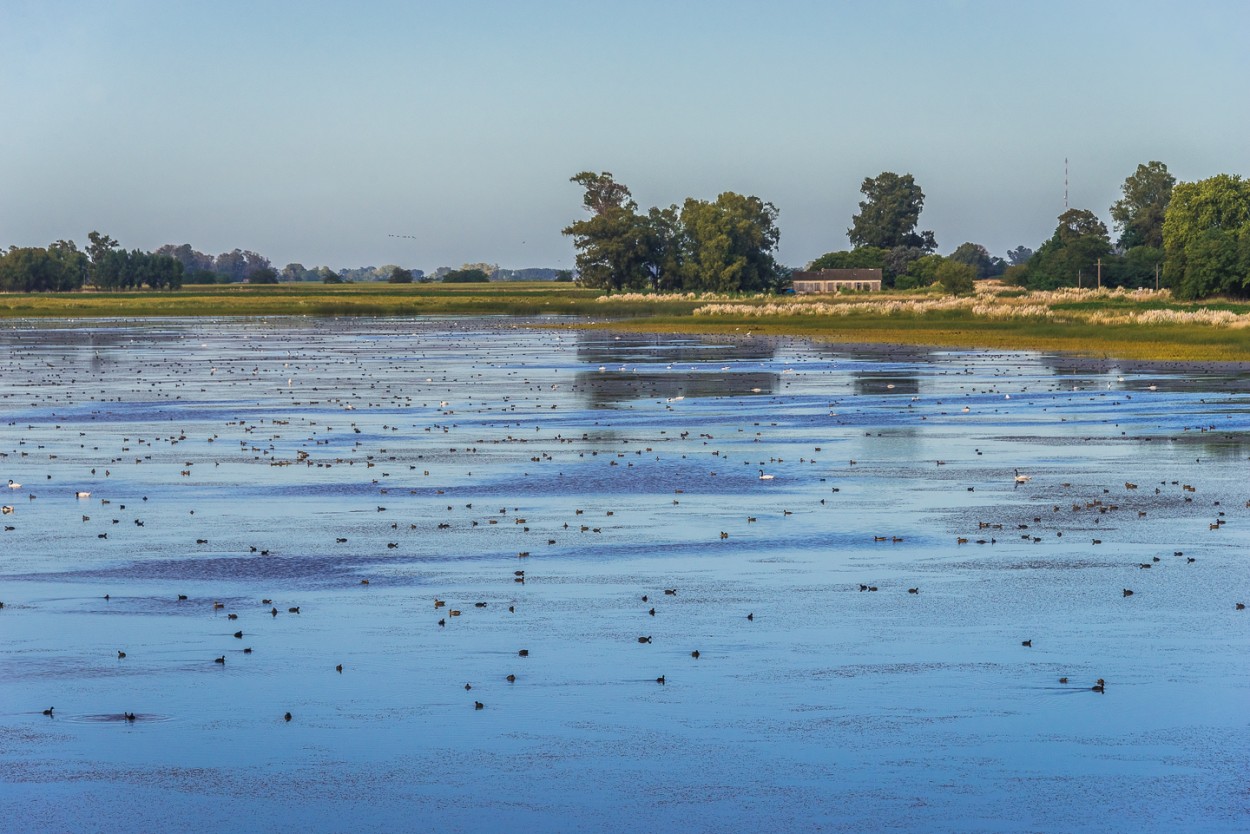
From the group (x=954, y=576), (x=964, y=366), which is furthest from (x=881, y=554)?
(x=964, y=366)

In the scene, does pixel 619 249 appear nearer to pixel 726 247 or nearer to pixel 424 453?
pixel 726 247

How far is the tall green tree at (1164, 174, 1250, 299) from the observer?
123m

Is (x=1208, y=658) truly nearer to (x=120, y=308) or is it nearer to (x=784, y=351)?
(x=784, y=351)

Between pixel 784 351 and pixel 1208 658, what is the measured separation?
61259mm

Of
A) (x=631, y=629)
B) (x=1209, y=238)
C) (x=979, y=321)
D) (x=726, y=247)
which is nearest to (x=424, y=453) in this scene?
(x=631, y=629)

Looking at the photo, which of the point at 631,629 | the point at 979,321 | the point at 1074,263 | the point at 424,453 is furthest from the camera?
the point at 1074,263

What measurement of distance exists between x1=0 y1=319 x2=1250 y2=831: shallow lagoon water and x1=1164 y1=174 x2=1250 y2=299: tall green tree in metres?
94.8

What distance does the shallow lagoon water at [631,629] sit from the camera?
10.9 m

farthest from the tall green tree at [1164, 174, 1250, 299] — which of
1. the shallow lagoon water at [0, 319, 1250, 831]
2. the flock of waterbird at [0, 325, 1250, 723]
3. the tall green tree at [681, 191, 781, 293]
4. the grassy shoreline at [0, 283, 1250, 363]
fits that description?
the shallow lagoon water at [0, 319, 1250, 831]

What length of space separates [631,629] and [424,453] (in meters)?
16.3

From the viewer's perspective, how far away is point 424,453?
3133cm

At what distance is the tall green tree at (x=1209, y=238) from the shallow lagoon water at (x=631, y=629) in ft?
311

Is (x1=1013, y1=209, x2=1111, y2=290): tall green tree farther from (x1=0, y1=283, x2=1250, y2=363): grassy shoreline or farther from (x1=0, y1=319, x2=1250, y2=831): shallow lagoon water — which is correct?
(x1=0, y1=319, x2=1250, y2=831): shallow lagoon water

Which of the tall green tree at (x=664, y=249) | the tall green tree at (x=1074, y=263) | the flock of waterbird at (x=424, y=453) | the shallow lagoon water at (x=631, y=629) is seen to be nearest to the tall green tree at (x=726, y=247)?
the tall green tree at (x=664, y=249)
